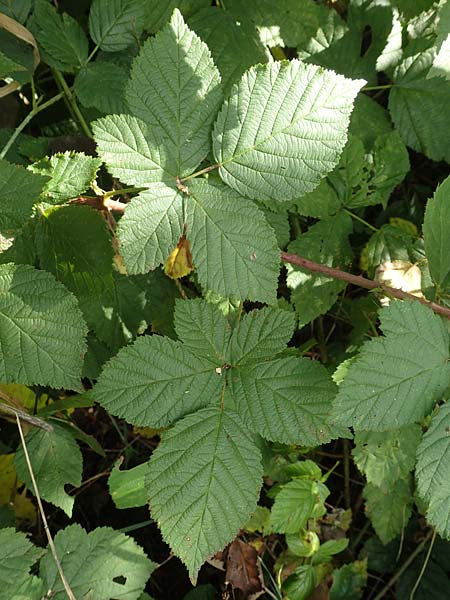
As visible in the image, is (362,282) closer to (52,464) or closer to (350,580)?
(52,464)

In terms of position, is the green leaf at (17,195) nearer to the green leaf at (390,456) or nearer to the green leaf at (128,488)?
the green leaf at (128,488)

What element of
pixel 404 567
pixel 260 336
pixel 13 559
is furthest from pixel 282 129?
pixel 404 567

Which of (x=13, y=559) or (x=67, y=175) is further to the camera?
(x=13, y=559)

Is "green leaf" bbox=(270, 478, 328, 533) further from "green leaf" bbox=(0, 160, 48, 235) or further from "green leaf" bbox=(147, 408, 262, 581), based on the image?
"green leaf" bbox=(0, 160, 48, 235)

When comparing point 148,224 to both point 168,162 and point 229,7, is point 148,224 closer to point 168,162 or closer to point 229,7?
point 168,162

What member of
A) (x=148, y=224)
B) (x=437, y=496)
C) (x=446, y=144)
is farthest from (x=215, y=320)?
(x=446, y=144)

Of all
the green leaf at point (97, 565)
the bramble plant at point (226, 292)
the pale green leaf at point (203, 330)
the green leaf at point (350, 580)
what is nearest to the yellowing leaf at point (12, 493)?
the bramble plant at point (226, 292)

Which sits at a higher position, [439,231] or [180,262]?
[439,231]

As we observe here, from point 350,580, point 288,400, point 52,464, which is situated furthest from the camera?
point 350,580
